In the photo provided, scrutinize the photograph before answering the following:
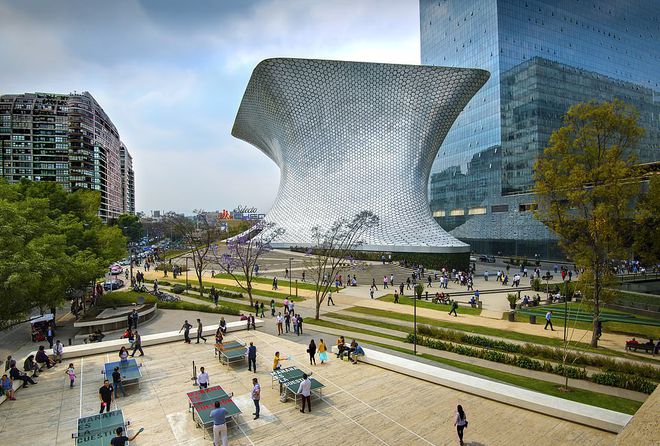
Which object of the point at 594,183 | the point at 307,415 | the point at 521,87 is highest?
the point at 521,87

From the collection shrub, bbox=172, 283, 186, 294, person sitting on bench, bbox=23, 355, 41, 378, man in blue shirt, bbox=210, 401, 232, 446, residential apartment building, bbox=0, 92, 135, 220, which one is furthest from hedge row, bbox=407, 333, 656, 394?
residential apartment building, bbox=0, 92, 135, 220

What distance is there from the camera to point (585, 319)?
22.5 metres

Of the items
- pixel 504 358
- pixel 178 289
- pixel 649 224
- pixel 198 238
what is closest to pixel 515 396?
pixel 504 358

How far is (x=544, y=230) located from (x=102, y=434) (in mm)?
55356

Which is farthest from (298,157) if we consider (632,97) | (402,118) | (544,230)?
(632,97)

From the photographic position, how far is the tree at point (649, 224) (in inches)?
718

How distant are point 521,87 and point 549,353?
57.9 metres

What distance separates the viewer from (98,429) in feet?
26.9

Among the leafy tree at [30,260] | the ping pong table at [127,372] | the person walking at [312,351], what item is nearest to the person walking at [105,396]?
the ping pong table at [127,372]

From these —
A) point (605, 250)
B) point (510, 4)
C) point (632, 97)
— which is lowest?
point (605, 250)

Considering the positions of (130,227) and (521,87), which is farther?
(130,227)

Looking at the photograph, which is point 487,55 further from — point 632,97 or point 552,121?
point 632,97

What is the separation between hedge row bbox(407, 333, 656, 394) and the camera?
39.3 feet

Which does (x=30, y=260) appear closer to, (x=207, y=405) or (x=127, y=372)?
(x=127, y=372)
